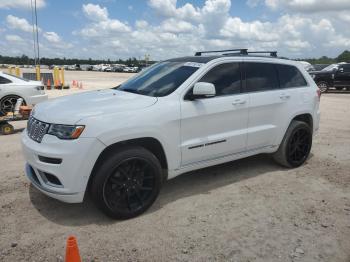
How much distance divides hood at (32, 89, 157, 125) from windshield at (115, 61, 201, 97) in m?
0.23

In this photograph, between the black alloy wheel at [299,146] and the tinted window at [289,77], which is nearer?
the tinted window at [289,77]

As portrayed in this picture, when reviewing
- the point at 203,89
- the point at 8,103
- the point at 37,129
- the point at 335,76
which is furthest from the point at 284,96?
the point at 335,76

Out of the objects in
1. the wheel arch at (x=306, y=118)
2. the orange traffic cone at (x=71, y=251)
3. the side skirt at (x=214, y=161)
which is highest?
the wheel arch at (x=306, y=118)

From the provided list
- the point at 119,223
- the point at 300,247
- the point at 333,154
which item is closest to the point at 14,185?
the point at 119,223

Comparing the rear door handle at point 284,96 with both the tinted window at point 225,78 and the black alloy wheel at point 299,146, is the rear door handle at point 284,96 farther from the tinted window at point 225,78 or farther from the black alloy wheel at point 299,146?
the tinted window at point 225,78

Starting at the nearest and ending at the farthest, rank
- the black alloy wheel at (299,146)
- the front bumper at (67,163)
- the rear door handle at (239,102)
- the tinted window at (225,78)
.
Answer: the front bumper at (67,163), the tinted window at (225,78), the rear door handle at (239,102), the black alloy wheel at (299,146)

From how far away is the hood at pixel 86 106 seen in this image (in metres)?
3.60

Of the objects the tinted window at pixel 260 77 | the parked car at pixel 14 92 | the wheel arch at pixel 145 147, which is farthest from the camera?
the parked car at pixel 14 92

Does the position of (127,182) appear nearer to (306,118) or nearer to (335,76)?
(306,118)

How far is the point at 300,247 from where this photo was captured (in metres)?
3.39

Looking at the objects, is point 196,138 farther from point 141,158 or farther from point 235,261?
point 235,261

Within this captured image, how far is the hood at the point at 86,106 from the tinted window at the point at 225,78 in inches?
36.7

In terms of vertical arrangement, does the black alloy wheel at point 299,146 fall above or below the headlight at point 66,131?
below

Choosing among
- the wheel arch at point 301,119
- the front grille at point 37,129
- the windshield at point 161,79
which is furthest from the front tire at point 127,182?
the wheel arch at point 301,119
